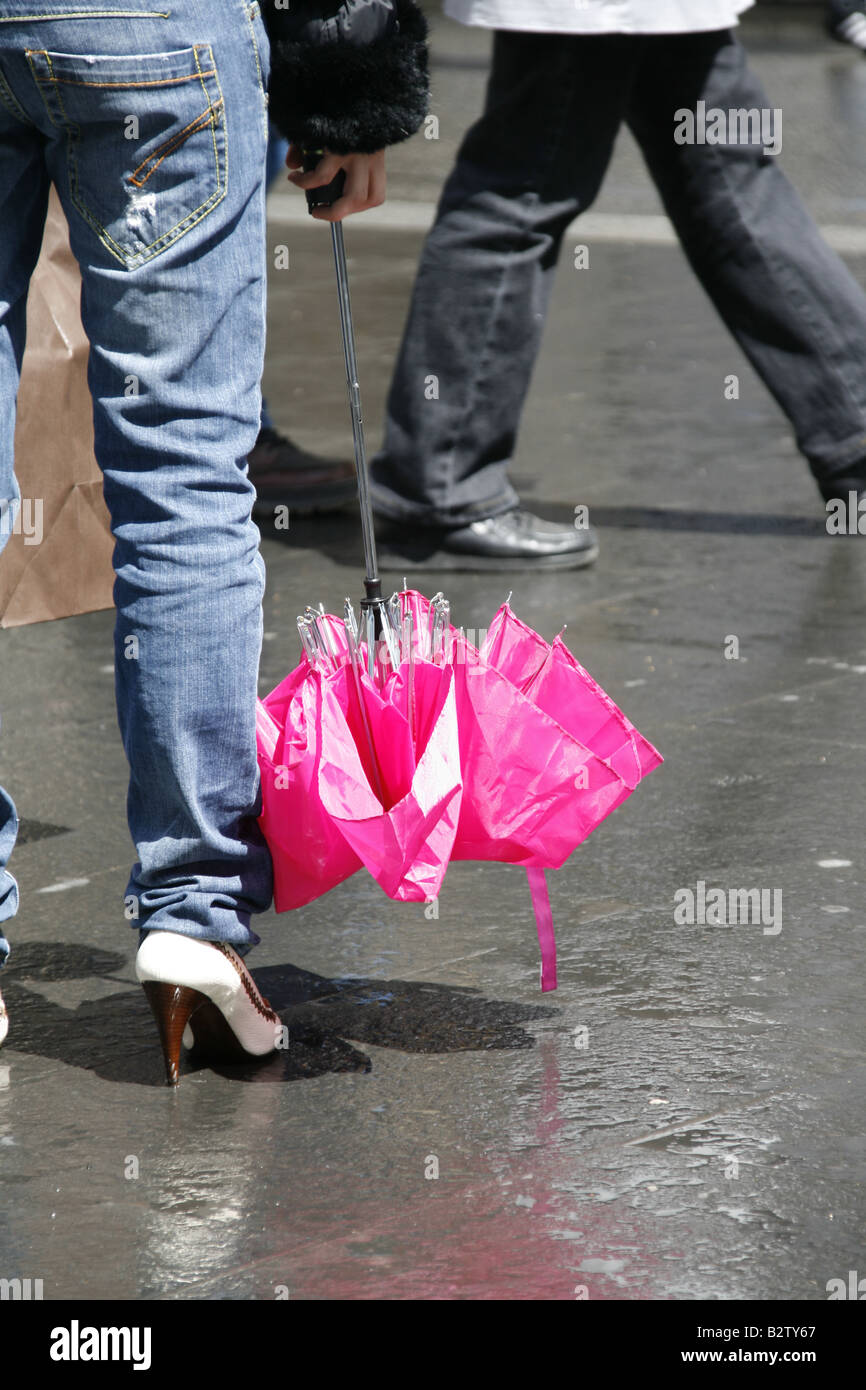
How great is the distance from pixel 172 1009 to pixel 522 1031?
460 mm

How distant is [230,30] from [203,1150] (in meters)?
1.25

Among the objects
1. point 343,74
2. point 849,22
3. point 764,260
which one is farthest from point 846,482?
point 343,74

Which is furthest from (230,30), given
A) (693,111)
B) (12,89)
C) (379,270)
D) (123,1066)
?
(379,270)

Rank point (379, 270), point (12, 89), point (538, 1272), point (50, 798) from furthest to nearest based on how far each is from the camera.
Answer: point (379, 270) → point (50, 798) → point (12, 89) → point (538, 1272)

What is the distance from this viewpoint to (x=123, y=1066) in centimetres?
258

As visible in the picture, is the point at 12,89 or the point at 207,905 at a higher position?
the point at 12,89

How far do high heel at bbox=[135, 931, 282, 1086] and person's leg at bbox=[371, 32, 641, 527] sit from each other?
245cm

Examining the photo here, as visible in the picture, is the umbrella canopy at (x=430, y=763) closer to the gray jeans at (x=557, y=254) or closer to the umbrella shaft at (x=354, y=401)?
the umbrella shaft at (x=354, y=401)

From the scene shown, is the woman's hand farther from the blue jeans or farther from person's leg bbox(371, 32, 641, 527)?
person's leg bbox(371, 32, 641, 527)

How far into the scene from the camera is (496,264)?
4730 millimetres

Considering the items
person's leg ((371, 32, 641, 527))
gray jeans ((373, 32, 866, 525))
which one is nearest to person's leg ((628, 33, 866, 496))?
gray jeans ((373, 32, 866, 525))

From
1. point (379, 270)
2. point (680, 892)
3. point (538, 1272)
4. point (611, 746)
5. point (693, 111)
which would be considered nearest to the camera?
point (538, 1272)

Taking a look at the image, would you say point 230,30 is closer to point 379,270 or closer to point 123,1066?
point 123,1066

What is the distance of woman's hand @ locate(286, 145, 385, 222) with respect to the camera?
8.25 ft
